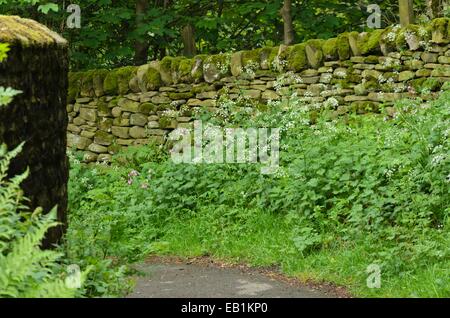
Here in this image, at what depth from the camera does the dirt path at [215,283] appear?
19.8ft

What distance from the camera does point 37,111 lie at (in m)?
4.64

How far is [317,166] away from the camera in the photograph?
309 inches

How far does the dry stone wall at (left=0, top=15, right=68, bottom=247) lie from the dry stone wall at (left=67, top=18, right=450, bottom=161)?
4526 mm

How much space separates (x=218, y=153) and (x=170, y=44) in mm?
6550

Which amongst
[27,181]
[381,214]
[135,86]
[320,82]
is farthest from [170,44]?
[27,181]

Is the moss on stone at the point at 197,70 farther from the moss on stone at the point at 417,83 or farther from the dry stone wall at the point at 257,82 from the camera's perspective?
the moss on stone at the point at 417,83

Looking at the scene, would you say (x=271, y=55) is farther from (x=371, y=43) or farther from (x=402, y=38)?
(x=402, y=38)

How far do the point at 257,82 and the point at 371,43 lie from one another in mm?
1653

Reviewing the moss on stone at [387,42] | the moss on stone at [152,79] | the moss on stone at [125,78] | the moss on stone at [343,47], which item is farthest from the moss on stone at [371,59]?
the moss on stone at [125,78]

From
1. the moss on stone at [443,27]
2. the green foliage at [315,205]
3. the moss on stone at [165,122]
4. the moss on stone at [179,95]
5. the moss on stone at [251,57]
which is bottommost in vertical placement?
the green foliage at [315,205]

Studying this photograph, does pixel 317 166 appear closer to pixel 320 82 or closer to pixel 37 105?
pixel 320 82

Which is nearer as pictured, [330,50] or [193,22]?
[330,50]

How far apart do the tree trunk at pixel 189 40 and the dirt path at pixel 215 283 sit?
632cm

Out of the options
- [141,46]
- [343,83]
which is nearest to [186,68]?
[343,83]
